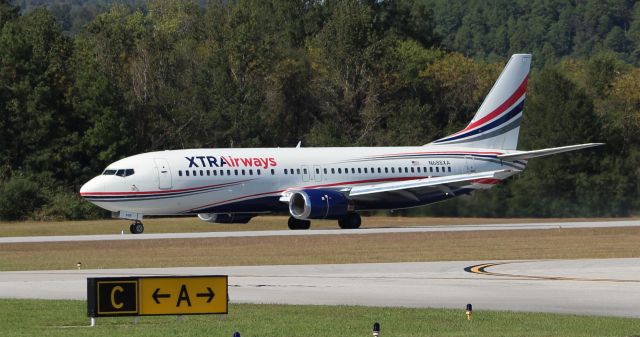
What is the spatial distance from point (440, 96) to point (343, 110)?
9.86 metres

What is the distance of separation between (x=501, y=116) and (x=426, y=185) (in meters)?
7.56

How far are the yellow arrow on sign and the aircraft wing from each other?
1383 inches

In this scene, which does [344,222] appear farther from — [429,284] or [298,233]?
[429,284]

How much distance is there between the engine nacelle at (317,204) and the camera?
54.5 m

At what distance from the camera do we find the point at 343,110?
90.8 meters

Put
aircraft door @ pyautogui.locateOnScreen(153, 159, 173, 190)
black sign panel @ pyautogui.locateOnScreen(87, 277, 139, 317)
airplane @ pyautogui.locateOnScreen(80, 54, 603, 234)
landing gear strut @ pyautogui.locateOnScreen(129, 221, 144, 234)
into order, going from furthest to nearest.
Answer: airplane @ pyautogui.locateOnScreen(80, 54, 603, 234) → aircraft door @ pyautogui.locateOnScreen(153, 159, 173, 190) → landing gear strut @ pyautogui.locateOnScreen(129, 221, 144, 234) → black sign panel @ pyautogui.locateOnScreen(87, 277, 139, 317)

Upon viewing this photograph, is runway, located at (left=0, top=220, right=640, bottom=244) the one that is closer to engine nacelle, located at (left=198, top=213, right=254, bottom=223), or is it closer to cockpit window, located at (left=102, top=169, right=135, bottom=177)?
cockpit window, located at (left=102, top=169, right=135, bottom=177)

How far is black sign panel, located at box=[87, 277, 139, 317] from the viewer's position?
2108cm

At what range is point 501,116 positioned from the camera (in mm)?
62281

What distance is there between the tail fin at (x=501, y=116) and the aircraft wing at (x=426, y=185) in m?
3.91

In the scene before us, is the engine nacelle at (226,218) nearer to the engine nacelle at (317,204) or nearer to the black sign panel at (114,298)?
the engine nacelle at (317,204)

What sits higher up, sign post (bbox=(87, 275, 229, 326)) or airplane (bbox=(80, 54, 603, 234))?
airplane (bbox=(80, 54, 603, 234))

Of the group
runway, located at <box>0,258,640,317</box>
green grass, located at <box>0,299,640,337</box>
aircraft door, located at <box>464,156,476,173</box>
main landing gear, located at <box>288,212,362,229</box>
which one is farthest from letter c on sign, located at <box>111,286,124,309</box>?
aircraft door, located at <box>464,156,476,173</box>

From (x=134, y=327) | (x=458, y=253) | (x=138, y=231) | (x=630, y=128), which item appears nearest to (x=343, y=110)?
(x=630, y=128)
